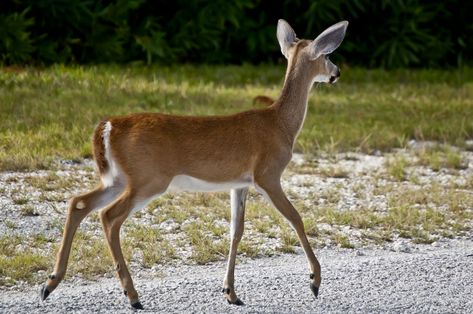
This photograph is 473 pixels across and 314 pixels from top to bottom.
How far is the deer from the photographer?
580cm

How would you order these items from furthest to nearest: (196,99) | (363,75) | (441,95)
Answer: (363,75), (441,95), (196,99)

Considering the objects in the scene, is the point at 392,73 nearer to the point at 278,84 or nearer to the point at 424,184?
the point at 278,84

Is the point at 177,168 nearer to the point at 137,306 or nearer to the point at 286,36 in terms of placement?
the point at 137,306

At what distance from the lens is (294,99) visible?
21.3 ft

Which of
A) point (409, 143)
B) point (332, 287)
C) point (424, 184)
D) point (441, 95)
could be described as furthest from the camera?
point (441, 95)

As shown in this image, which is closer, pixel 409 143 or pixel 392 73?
pixel 409 143

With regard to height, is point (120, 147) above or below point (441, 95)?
above

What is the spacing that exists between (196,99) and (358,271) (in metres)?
5.39

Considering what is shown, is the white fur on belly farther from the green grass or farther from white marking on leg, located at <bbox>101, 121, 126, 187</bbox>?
the green grass

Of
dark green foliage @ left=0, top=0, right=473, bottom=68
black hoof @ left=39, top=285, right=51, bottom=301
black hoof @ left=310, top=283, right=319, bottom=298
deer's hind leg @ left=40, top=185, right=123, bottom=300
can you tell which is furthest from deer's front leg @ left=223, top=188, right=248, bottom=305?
dark green foliage @ left=0, top=0, right=473, bottom=68

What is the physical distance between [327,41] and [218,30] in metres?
8.73

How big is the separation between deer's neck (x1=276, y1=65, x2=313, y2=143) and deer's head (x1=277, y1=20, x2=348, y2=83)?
4 cm

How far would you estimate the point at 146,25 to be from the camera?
1459 cm

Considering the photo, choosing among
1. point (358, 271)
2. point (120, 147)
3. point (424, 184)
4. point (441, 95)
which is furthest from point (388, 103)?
point (120, 147)
